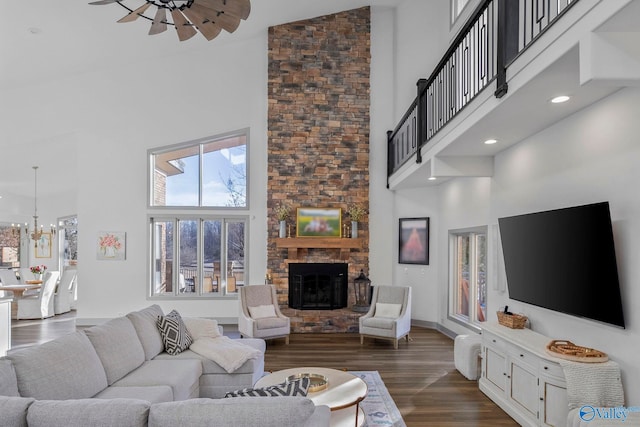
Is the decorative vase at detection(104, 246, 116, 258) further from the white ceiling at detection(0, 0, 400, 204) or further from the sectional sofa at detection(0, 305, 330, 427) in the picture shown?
the sectional sofa at detection(0, 305, 330, 427)

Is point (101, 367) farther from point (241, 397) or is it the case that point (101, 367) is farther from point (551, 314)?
point (551, 314)

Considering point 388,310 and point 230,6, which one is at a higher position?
point 230,6

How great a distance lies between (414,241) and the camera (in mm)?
8438

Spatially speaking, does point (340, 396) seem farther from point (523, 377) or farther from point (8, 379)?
point (8, 379)

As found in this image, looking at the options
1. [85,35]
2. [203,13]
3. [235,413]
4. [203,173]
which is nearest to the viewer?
[235,413]

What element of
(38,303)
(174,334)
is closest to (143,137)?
(38,303)

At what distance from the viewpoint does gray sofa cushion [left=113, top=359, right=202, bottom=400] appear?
366 centimetres

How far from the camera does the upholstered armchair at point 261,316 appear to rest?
22.1 ft

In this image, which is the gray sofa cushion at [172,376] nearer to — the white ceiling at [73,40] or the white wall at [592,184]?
the white wall at [592,184]

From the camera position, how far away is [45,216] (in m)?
12.6

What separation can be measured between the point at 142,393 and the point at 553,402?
10.4ft

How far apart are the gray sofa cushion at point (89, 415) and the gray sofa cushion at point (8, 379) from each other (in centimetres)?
79

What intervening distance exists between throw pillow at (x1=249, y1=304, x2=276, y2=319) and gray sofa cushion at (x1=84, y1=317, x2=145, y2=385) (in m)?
2.85

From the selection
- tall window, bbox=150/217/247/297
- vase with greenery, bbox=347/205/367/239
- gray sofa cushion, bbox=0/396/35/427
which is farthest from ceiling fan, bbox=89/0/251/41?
tall window, bbox=150/217/247/297
